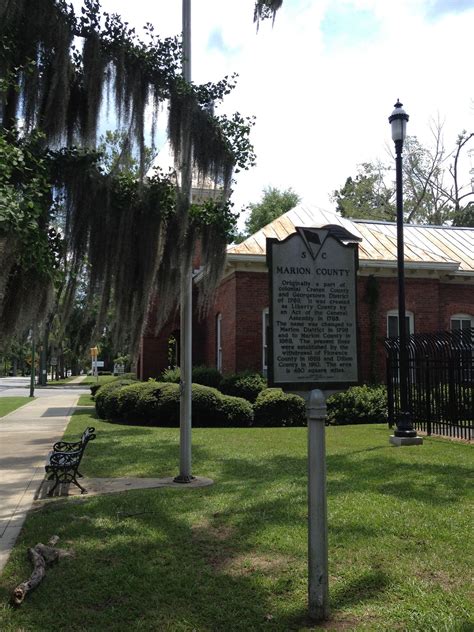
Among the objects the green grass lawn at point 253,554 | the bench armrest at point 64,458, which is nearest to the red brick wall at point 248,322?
the green grass lawn at point 253,554

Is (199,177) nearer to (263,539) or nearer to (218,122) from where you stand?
(218,122)

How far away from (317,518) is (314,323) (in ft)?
4.36

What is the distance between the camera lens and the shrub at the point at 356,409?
16.1 metres

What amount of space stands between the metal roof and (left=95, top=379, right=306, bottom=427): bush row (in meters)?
4.41

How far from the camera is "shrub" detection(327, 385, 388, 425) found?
16.1 meters

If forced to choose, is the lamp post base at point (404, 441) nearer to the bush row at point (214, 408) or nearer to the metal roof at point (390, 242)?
the bush row at point (214, 408)

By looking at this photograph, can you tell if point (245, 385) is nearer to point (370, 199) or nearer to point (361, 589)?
point (361, 589)

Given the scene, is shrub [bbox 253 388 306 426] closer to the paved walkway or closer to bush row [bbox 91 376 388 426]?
bush row [bbox 91 376 388 426]

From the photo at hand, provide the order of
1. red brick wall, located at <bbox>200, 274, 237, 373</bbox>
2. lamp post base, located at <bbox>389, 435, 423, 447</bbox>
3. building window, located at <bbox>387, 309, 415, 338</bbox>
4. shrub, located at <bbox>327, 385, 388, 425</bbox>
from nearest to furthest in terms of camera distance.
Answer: lamp post base, located at <bbox>389, 435, 423, 447</bbox> → shrub, located at <bbox>327, 385, 388, 425</bbox> → red brick wall, located at <bbox>200, 274, 237, 373</bbox> → building window, located at <bbox>387, 309, 415, 338</bbox>

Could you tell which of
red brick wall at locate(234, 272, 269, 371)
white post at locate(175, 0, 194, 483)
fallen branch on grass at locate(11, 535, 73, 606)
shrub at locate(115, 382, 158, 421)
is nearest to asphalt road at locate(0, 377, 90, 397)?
shrub at locate(115, 382, 158, 421)

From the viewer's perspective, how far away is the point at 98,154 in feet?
24.1

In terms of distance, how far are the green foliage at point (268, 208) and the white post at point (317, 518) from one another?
150 ft

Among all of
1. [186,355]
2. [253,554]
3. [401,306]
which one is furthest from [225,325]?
[253,554]

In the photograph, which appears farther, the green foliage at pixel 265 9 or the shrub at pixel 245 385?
the shrub at pixel 245 385
